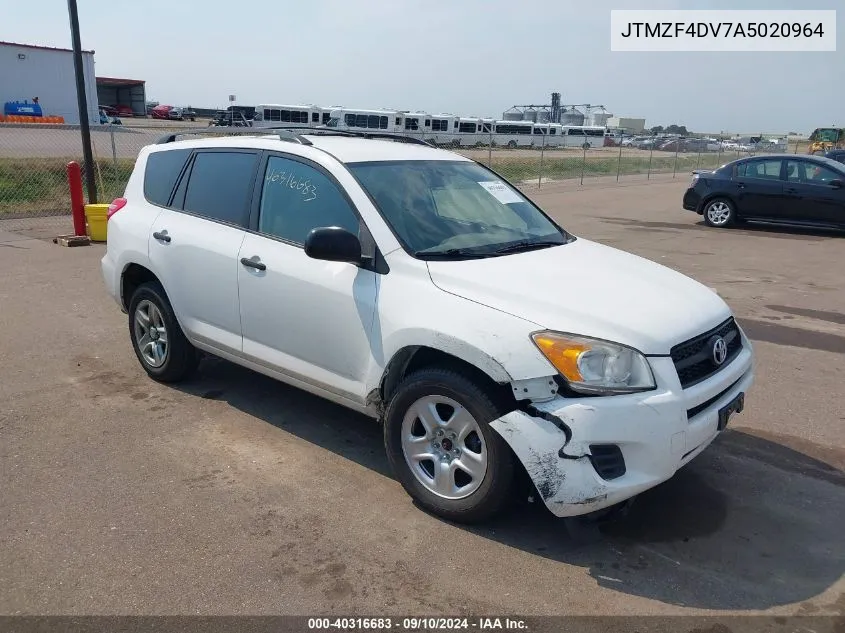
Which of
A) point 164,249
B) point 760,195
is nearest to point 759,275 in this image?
point 760,195

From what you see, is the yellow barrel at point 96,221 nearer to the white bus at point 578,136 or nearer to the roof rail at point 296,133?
the roof rail at point 296,133

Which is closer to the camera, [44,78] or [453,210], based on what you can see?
[453,210]

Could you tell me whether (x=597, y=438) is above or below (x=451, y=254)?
below

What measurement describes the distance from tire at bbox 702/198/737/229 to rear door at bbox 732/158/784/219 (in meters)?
0.18

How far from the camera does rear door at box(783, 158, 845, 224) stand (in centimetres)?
1377

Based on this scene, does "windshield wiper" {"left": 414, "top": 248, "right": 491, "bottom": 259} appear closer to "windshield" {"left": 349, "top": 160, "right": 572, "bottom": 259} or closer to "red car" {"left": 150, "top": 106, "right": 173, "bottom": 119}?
"windshield" {"left": 349, "top": 160, "right": 572, "bottom": 259}

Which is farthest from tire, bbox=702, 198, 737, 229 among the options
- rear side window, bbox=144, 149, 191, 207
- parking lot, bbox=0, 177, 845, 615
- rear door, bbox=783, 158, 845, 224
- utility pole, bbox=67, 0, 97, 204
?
rear side window, bbox=144, 149, 191, 207

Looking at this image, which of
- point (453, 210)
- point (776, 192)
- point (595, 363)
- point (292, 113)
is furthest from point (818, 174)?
point (292, 113)

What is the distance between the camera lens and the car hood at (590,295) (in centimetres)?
323

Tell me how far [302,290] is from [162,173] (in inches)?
77.4

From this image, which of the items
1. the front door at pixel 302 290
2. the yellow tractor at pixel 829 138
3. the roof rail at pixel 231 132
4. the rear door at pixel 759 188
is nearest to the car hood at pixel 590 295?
the front door at pixel 302 290

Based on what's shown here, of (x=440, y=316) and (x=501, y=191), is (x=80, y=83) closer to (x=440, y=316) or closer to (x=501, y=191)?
(x=501, y=191)

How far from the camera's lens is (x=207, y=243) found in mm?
4629

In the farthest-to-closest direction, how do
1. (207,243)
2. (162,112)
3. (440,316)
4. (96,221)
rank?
(162,112), (96,221), (207,243), (440,316)
